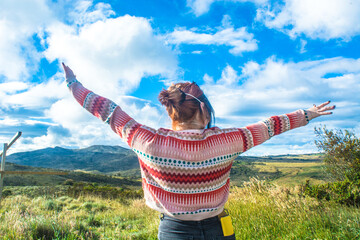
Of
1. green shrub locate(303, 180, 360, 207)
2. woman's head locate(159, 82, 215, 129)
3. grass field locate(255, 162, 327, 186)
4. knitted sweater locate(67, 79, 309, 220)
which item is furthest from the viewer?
grass field locate(255, 162, 327, 186)

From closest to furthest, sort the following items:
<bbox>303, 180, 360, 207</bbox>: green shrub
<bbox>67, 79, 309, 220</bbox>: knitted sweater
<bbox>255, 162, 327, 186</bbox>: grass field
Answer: <bbox>67, 79, 309, 220</bbox>: knitted sweater
<bbox>303, 180, 360, 207</bbox>: green shrub
<bbox>255, 162, 327, 186</bbox>: grass field

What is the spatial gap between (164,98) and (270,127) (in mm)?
778

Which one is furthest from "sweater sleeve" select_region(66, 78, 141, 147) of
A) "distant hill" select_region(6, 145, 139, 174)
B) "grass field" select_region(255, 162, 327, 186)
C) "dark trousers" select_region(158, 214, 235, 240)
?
"distant hill" select_region(6, 145, 139, 174)

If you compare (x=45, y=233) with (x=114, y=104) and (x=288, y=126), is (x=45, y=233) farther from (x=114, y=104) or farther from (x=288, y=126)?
(x=288, y=126)

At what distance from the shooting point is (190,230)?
1772 millimetres

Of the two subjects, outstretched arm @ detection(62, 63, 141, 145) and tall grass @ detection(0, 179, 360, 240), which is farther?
tall grass @ detection(0, 179, 360, 240)

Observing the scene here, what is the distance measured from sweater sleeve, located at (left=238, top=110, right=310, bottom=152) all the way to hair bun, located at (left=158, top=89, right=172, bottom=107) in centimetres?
53

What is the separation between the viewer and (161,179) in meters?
1.69

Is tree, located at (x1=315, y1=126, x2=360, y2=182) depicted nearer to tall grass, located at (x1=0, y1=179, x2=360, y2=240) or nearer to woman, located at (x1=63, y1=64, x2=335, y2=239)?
tall grass, located at (x1=0, y1=179, x2=360, y2=240)

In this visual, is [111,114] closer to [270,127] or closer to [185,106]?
[185,106]

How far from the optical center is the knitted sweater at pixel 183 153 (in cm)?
162

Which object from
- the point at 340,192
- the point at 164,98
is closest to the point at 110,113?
the point at 164,98

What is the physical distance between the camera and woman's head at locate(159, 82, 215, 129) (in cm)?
172

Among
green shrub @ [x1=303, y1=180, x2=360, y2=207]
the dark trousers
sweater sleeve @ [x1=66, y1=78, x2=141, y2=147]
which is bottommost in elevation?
green shrub @ [x1=303, y1=180, x2=360, y2=207]
